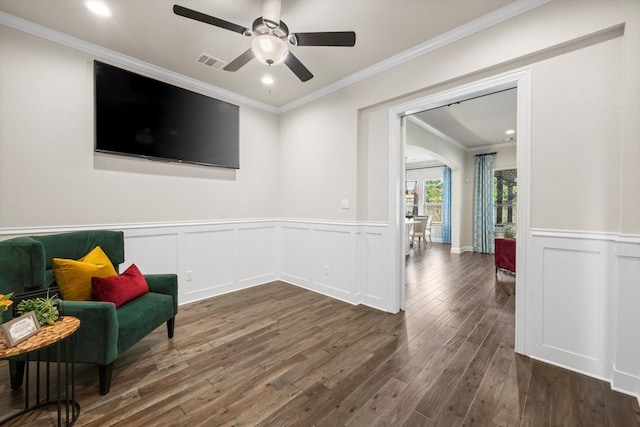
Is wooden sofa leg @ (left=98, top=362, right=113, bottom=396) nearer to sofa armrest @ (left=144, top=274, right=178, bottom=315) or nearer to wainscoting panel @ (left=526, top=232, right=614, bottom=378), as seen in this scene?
sofa armrest @ (left=144, top=274, right=178, bottom=315)

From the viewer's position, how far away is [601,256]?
1907 mm

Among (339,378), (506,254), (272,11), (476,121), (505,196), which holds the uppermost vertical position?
(476,121)

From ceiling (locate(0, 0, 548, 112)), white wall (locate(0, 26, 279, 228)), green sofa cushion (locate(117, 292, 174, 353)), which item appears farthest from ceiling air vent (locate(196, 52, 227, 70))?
green sofa cushion (locate(117, 292, 174, 353))

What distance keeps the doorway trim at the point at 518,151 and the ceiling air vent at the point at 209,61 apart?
6.65ft

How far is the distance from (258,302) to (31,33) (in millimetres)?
3477

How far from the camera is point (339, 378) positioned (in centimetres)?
194

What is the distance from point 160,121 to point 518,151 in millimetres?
3696

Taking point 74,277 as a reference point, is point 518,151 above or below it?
above

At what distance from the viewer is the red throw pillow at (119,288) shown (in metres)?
1.98

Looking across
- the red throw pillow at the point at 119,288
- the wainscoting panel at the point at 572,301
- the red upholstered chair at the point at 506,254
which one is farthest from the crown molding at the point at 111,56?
the red upholstered chair at the point at 506,254

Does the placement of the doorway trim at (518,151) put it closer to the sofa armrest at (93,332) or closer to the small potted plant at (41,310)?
the sofa armrest at (93,332)

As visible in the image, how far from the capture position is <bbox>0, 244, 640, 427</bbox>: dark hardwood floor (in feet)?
5.20

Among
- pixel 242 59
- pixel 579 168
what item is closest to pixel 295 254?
pixel 242 59

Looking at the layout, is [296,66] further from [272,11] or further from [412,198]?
[412,198]
